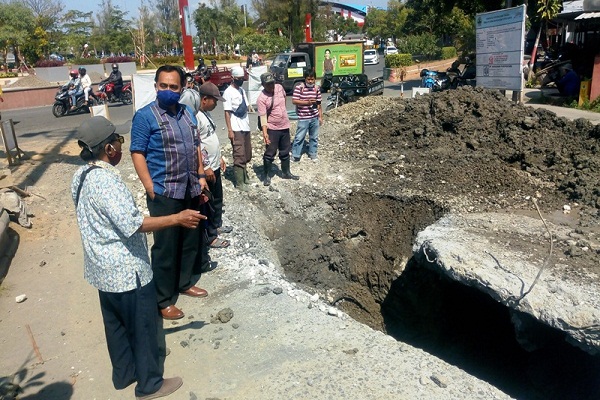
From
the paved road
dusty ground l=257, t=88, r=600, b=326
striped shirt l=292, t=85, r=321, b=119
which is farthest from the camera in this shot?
the paved road

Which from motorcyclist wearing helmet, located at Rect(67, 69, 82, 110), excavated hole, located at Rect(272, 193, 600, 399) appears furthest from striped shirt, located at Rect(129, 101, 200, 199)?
motorcyclist wearing helmet, located at Rect(67, 69, 82, 110)

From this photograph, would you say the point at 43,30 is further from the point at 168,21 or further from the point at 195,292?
the point at 195,292

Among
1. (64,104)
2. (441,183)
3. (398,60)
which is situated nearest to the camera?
(441,183)

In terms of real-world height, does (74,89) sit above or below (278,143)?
above

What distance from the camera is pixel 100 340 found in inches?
150

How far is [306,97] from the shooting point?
7941 mm

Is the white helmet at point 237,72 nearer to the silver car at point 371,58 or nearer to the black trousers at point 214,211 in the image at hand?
the black trousers at point 214,211

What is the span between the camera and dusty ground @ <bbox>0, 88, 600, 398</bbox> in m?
5.21

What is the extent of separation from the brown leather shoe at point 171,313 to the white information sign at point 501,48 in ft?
29.3

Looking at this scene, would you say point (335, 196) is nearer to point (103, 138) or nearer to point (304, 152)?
point (304, 152)

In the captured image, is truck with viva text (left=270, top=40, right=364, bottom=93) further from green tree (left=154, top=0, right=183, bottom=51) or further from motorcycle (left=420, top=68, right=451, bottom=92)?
green tree (left=154, top=0, right=183, bottom=51)

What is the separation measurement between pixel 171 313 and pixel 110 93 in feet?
51.3

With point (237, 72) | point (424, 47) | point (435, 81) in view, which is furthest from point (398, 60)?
point (237, 72)

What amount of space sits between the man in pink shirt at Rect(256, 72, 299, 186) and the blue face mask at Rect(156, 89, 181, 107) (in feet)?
10.7
